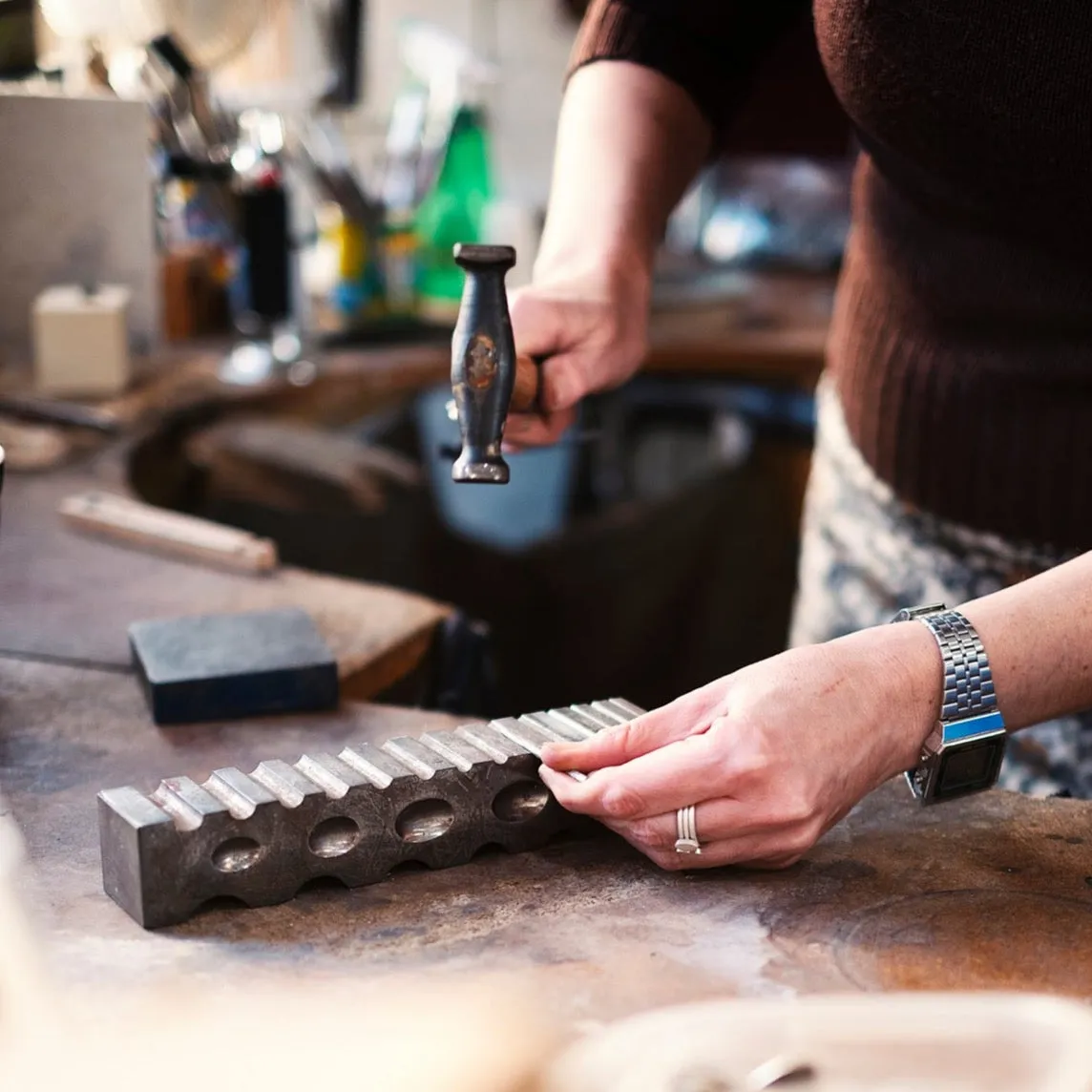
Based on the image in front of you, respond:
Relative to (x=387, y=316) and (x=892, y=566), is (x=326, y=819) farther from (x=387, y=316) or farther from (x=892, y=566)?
(x=387, y=316)

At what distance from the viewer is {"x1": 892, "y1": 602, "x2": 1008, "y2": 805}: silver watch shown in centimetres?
86

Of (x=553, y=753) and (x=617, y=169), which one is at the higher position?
(x=617, y=169)

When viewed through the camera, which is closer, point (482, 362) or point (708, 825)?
point (708, 825)

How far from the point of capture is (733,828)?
81 centimetres

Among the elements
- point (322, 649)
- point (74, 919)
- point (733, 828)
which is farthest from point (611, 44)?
point (74, 919)

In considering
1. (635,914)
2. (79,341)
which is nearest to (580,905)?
(635,914)

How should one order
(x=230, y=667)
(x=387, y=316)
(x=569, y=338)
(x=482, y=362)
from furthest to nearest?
(x=387, y=316), (x=569, y=338), (x=230, y=667), (x=482, y=362)

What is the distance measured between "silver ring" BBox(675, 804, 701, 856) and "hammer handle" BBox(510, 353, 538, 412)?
45cm

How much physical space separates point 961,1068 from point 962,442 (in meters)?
0.80

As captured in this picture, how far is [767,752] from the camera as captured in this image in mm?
804

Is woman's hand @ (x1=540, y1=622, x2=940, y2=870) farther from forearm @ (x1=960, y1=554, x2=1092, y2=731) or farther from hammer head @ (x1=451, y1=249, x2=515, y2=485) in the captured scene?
hammer head @ (x1=451, y1=249, x2=515, y2=485)

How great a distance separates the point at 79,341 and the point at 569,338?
1.07 metres

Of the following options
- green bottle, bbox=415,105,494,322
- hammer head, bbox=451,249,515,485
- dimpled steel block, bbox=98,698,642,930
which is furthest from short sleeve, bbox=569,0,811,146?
green bottle, bbox=415,105,494,322

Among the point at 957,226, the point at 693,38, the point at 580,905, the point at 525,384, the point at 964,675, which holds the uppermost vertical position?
the point at 693,38
